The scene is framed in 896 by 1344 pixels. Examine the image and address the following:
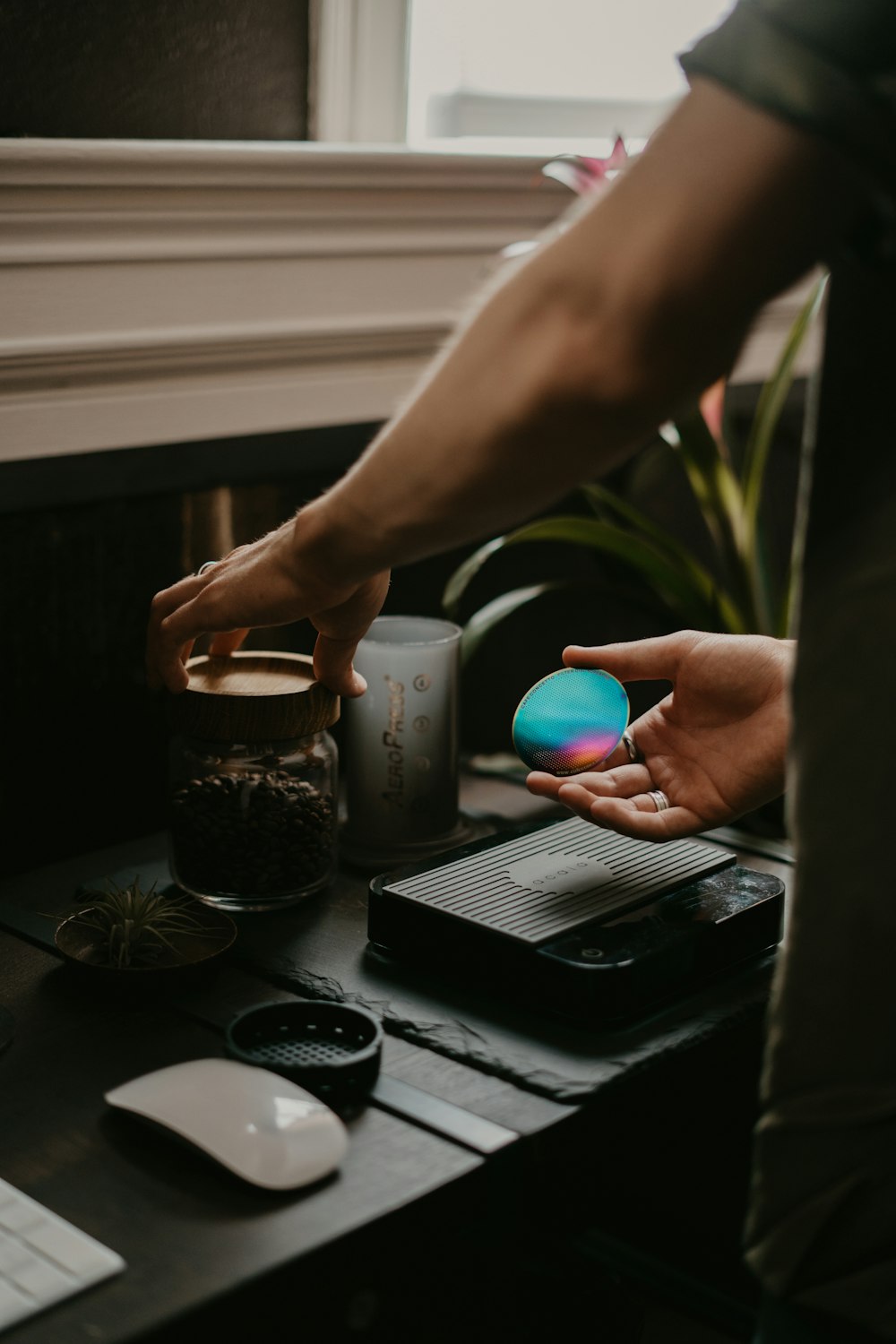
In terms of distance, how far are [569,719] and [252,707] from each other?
0.81ft

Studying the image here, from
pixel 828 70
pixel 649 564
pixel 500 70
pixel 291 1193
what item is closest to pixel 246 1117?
pixel 291 1193

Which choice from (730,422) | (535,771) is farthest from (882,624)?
(730,422)

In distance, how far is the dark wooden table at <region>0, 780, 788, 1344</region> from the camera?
0.71m

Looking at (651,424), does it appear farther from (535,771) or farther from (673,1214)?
(673,1214)

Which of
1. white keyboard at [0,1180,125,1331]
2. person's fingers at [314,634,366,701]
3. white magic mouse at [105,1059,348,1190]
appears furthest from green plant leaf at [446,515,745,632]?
white keyboard at [0,1180,125,1331]

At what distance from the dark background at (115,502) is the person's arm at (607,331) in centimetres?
58

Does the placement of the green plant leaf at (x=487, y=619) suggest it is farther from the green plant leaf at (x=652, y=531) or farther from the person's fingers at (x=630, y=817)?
the person's fingers at (x=630, y=817)

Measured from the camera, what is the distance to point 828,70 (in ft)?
1.75

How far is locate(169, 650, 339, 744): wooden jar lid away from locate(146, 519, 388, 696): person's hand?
17mm

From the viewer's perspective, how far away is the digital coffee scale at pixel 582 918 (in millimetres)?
970

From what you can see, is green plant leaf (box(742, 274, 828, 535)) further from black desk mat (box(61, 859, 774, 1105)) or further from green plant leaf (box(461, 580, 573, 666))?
black desk mat (box(61, 859, 774, 1105))

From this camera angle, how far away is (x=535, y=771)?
1.13 meters

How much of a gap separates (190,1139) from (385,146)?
100 centimetres

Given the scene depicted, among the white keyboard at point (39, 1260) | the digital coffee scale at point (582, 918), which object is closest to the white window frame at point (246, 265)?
the digital coffee scale at point (582, 918)
